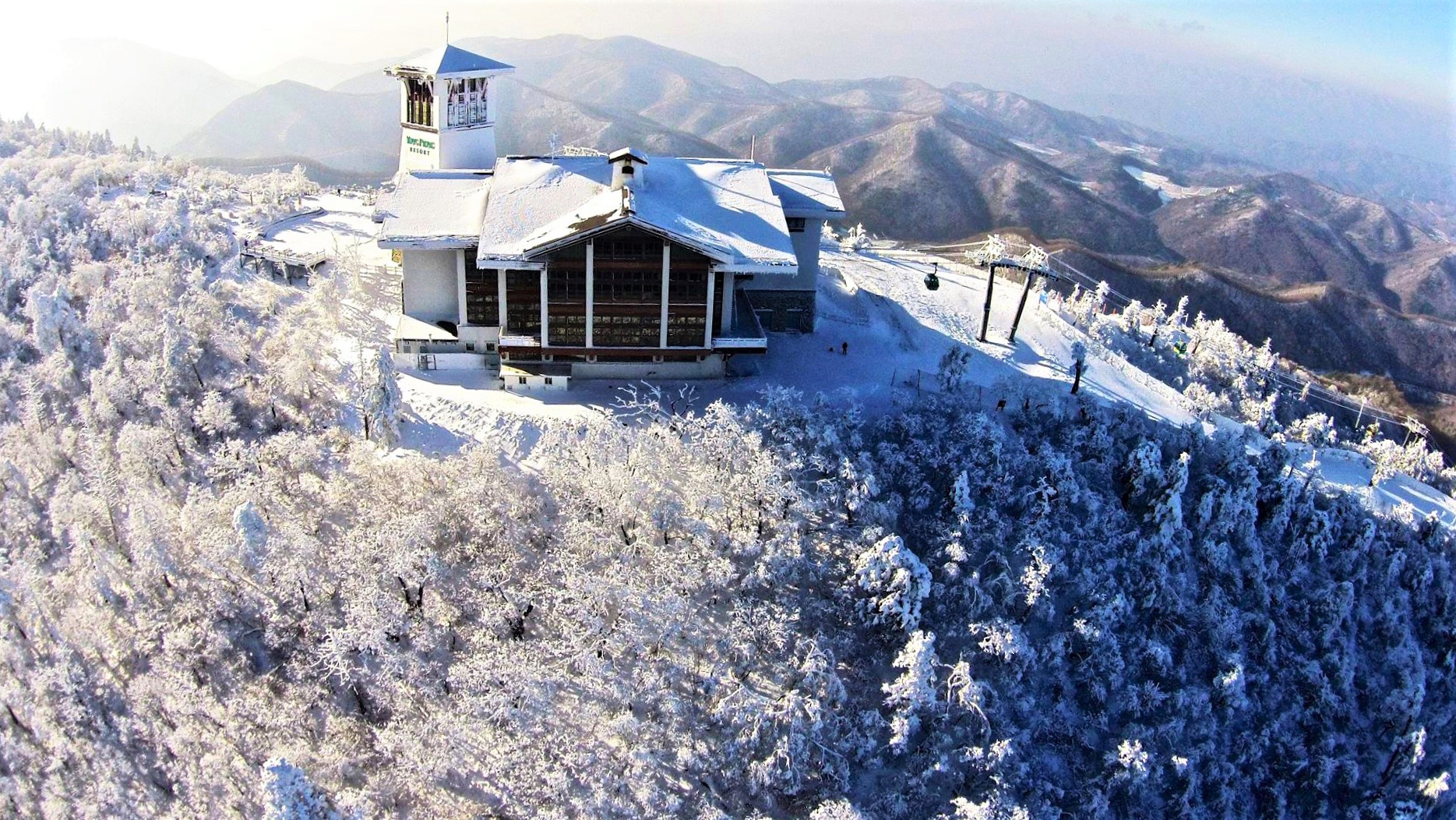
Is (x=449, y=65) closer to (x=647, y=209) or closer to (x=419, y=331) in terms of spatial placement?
(x=419, y=331)

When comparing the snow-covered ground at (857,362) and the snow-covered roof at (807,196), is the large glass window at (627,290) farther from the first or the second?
the snow-covered roof at (807,196)

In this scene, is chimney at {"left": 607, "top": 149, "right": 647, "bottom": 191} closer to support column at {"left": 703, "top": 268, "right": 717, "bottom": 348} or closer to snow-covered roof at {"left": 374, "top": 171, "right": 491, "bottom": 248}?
support column at {"left": 703, "top": 268, "right": 717, "bottom": 348}

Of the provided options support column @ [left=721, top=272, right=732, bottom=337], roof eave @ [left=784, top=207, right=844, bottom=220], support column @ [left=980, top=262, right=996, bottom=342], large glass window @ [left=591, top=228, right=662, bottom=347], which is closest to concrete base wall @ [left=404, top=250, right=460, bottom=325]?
large glass window @ [left=591, top=228, right=662, bottom=347]

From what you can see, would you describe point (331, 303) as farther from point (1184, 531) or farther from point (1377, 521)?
point (1377, 521)

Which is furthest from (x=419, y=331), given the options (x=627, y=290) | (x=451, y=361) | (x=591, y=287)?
(x=627, y=290)

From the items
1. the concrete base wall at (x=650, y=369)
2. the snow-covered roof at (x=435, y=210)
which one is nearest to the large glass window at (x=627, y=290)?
the concrete base wall at (x=650, y=369)

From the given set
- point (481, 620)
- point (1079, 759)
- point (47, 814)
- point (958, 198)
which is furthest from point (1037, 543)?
point (958, 198)
